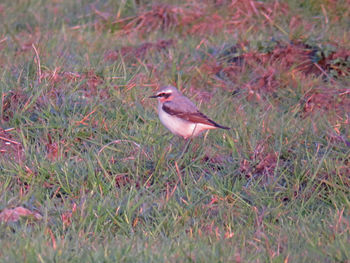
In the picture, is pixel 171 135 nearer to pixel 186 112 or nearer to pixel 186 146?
pixel 186 112

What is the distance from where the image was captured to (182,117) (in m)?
7.14

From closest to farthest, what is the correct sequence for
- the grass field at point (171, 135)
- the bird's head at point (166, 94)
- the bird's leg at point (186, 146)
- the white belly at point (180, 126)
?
the grass field at point (171, 135) < the bird's leg at point (186, 146) < the white belly at point (180, 126) < the bird's head at point (166, 94)

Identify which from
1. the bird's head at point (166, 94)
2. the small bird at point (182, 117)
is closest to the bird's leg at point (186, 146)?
the small bird at point (182, 117)

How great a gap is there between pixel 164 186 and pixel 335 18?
5.55m

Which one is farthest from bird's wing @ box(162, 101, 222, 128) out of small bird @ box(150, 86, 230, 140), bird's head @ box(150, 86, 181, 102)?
bird's head @ box(150, 86, 181, 102)

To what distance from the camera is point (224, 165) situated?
6.30 m

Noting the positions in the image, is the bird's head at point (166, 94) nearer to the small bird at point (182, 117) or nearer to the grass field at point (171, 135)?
the small bird at point (182, 117)

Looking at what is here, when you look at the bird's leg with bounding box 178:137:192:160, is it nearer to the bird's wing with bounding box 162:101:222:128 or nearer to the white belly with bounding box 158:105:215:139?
the white belly with bounding box 158:105:215:139

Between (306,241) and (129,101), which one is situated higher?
(306,241)

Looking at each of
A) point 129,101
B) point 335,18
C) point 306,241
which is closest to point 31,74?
point 129,101

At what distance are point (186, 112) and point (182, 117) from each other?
16 cm

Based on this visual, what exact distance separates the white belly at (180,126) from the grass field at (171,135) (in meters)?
0.12

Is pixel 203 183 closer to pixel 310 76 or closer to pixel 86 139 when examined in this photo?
pixel 86 139

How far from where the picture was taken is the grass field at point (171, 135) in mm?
4941
